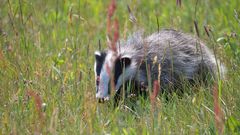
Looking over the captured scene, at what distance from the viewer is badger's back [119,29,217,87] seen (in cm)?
711

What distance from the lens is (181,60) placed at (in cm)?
730

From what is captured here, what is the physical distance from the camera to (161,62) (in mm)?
7121

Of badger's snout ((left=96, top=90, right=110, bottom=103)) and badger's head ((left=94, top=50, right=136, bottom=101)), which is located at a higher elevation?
badger's head ((left=94, top=50, right=136, bottom=101))

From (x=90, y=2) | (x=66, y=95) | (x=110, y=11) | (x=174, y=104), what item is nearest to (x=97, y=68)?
(x=66, y=95)

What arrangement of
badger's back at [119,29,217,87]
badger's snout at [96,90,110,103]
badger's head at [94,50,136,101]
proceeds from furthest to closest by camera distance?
badger's back at [119,29,217,87]
badger's head at [94,50,136,101]
badger's snout at [96,90,110,103]

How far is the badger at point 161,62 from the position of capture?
6863 mm

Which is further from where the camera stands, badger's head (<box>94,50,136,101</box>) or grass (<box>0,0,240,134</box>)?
badger's head (<box>94,50,136,101</box>)

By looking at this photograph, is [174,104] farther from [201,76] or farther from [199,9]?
[199,9]

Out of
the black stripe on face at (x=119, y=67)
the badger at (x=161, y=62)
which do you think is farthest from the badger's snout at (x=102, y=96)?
the black stripe on face at (x=119, y=67)

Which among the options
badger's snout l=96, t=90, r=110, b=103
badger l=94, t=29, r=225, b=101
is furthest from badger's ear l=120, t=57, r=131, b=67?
badger's snout l=96, t=90, r=110, b=103

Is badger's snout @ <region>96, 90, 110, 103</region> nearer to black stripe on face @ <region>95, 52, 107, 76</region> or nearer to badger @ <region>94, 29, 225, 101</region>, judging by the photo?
badger @ <region>94, 29, 225, 101</region>

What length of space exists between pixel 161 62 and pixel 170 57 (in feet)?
0.51

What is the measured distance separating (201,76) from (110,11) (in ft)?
10.5

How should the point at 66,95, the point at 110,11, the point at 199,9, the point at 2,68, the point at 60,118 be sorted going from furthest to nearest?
the point at 199,9 → the point at 2,68 → the point at 66,95 → the point at 60,118 → the point at 110,11
